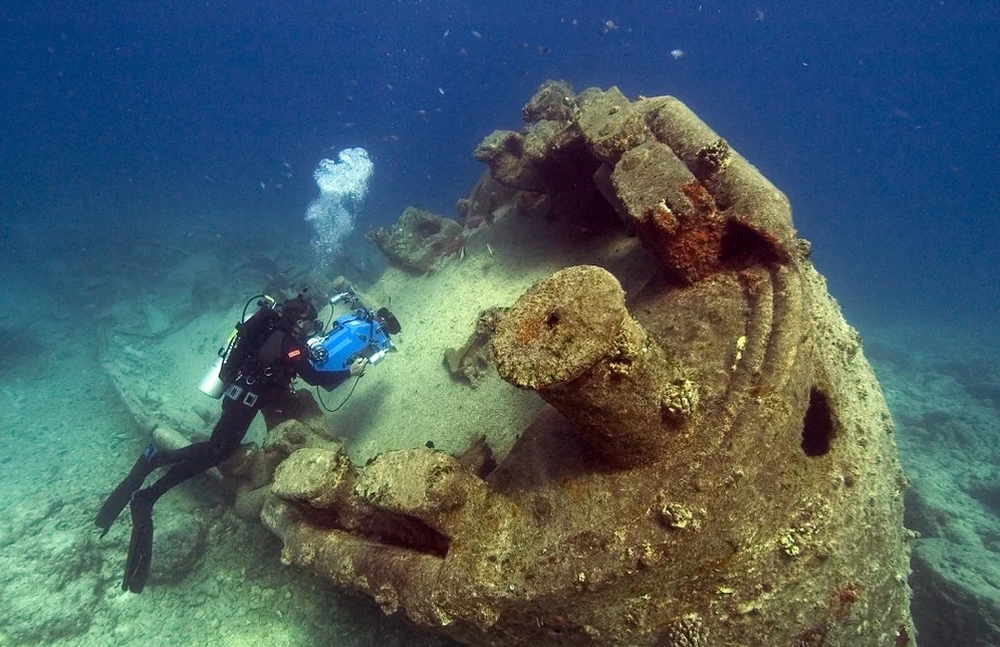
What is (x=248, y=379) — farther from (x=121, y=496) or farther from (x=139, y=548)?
(x=121, y=496)

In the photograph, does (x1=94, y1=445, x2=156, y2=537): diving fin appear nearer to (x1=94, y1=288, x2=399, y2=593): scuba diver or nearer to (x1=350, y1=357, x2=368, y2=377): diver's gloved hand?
(x1=94, y1=288, x2=399, y2=593): scuba diver

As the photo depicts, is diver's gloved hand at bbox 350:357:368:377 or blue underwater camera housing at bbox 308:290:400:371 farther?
diver's gloved hand at bbox 350:357:368:377

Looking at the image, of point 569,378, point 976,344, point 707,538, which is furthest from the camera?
point 976,344

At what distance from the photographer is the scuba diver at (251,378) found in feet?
20.4

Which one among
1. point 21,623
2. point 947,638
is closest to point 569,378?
point 21,623

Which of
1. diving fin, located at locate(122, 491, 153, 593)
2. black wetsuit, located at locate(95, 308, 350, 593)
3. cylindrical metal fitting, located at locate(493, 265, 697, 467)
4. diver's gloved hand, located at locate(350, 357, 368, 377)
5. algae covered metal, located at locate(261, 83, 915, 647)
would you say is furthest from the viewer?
diver's gloved hand, located at locate(350, 357, 368, 377)

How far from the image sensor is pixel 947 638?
6691mm

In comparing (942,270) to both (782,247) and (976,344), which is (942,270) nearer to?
(976,344)

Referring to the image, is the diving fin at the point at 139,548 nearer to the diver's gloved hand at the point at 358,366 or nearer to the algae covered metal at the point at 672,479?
the diver's gloved hand at the point at 358,366

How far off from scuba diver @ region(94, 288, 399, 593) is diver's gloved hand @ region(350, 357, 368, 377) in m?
0.02

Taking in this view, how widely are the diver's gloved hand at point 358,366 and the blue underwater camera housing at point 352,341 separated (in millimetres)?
58

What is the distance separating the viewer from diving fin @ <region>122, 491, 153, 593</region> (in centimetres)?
592

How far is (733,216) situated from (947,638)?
710 centimetres

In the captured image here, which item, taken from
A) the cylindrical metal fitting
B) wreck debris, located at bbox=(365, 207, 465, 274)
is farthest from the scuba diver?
the cylindrical metal fitting
